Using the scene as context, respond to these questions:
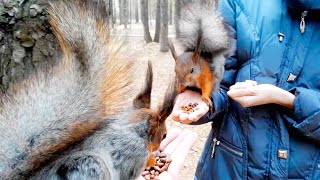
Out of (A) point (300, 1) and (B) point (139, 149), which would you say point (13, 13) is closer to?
(B) point (139, 149)

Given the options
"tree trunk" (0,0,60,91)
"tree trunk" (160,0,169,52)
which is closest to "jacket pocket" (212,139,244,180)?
"tree trunk" (0,0,60,91)

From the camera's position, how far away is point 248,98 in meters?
1.07

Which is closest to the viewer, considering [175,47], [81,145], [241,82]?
[81,145]

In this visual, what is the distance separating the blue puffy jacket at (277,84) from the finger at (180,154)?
0.13 metres

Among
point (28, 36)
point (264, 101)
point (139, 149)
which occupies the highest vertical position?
point (28, 36)

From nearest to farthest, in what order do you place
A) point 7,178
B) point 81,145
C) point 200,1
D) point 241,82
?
point 7,178
point 81,145
point 241,82
point 200,1

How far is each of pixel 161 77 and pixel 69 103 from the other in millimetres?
4524

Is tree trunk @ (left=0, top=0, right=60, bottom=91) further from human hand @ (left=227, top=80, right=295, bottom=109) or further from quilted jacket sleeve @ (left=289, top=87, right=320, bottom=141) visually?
quilted jacket sleeve @ (left=289, top=87, right=320, bottom=141)

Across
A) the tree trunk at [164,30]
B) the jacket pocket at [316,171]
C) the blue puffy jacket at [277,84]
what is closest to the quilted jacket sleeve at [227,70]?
the blue puffy jacket at [277,84]

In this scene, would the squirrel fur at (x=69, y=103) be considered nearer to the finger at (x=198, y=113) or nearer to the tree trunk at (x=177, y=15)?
the finger at (x=198, y=113)

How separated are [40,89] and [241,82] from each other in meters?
0.57

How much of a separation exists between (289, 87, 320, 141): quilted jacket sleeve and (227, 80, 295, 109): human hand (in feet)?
0.07

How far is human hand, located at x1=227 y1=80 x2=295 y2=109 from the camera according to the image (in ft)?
3.42

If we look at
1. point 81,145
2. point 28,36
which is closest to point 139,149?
point 81,145
